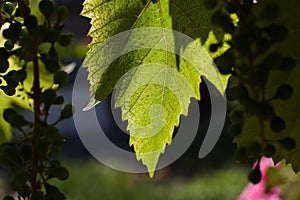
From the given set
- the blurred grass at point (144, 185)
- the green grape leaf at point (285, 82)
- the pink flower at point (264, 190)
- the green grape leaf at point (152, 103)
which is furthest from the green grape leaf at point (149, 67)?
the blurred grass at point (144, 185)

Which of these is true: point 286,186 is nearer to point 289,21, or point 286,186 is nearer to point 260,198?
point 260,198

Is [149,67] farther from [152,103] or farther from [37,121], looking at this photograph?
[37,121]

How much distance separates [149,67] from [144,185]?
651 centimetres

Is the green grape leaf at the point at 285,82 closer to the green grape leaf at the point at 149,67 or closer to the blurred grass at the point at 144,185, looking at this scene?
the green grape leaf at the point at 149,67

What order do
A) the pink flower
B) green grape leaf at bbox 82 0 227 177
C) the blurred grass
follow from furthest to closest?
the blurred grass < the pink flower < green grape leaf at bbox 82 0 227 177

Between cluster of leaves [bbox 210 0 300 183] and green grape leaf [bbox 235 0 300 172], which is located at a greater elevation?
cluster of leaves [bbox 210 0 300 183]

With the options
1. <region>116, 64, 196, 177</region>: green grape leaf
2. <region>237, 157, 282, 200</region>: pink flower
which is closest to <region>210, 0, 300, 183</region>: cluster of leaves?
<region>116, 64, 196, 177</region>: green grape leaf

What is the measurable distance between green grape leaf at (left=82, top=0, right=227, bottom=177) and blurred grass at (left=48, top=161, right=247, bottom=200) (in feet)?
18.5

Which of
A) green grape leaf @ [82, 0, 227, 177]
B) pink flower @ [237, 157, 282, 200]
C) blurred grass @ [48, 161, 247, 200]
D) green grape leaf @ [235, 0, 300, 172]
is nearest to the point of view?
green grape leaf @ [235, 0, 300, 172]

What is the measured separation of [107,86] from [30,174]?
22 centimetres

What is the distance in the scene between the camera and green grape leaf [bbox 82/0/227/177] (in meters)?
0.75

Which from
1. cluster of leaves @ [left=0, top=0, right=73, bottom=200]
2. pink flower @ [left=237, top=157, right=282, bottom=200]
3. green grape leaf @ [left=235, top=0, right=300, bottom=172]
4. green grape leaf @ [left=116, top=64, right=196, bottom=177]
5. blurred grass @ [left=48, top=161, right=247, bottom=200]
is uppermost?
cluster of leaves @ [left=0, top=0, right=73, bottom=200]

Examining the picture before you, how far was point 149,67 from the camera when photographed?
764 mm

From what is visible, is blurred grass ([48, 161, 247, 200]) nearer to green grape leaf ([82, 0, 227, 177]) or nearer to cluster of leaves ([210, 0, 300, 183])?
green grape leaf ([82, 0, 227, 177])
